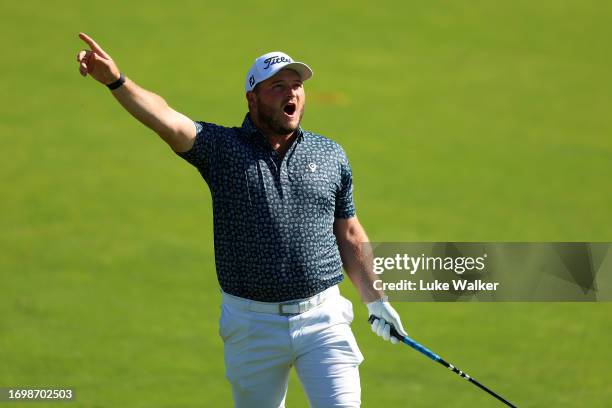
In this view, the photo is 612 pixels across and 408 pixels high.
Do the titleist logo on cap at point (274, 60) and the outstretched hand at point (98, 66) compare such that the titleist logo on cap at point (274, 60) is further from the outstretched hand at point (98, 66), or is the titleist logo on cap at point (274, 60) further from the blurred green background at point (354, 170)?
the blurred green background at point (354, 170)

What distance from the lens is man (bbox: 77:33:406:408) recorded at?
5598mm

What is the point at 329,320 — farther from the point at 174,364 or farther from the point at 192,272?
the point at 192,272

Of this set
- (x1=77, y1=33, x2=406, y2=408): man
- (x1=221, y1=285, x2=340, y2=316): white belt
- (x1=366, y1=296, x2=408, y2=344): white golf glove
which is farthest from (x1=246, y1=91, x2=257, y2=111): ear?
(x1=366, y1=296, x2=408, y2=344): white golf glove

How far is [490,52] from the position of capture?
56.0 feet

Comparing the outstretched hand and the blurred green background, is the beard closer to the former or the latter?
the outstretched hand

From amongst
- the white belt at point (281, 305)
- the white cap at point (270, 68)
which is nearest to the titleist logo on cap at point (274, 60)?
the white cap at point (270, 68)

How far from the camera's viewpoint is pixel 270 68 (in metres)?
5.78

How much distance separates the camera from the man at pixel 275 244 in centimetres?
560

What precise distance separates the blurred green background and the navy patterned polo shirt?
98.7 inches

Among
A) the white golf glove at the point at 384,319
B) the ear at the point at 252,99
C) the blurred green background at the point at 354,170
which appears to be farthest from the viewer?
the blurred green background at the point at 354,170

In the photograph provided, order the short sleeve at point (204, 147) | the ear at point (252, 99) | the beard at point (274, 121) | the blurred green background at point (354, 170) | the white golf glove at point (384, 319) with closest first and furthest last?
the short sleeve at point (204, 147)
the beard at point (274, 121)
the ear at point (252, 99)
the white golf glove at point (384, 319)
the blurred green background at point (354, 170)

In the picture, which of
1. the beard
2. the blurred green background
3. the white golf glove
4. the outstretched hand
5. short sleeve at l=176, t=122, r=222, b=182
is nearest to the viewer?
the outstretched hand

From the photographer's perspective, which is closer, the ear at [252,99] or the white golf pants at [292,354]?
the white golf pants at [292,354]

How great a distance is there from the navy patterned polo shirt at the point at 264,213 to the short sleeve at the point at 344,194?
0.15 metres
